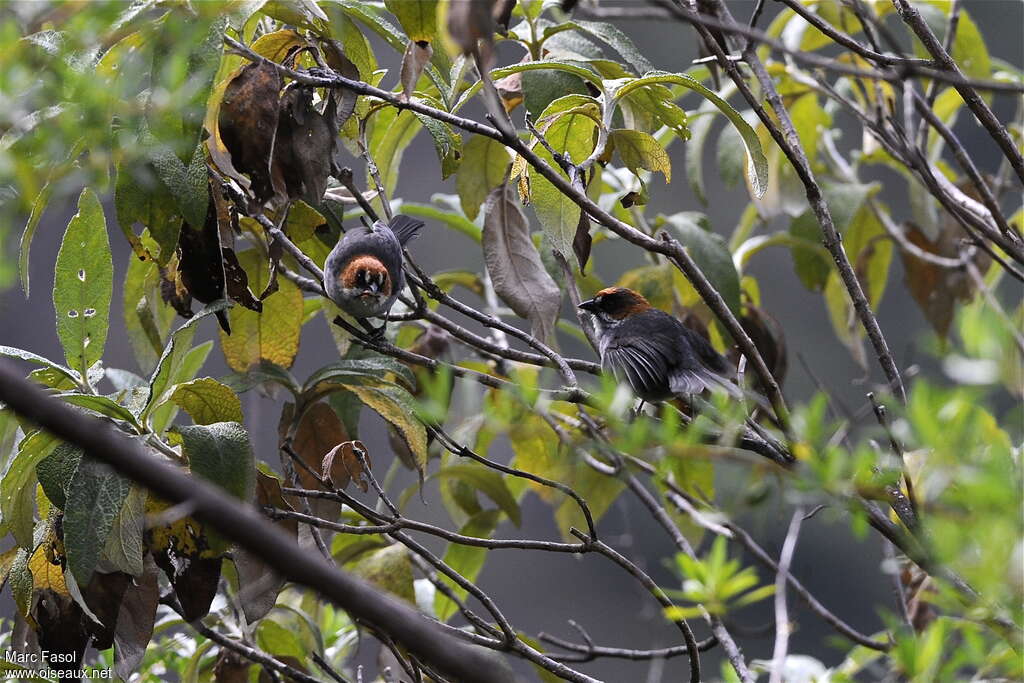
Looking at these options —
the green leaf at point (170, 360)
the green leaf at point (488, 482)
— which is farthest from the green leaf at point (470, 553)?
the green leaf at point (170, 360)

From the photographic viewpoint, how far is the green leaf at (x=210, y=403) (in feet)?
6.76

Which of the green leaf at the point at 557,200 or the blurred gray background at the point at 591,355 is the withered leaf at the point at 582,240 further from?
the blurred gray background at the point at 591,355

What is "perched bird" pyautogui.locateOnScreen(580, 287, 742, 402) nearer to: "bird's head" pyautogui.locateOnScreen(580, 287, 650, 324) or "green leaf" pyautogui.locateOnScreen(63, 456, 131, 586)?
"bird's head" pyautogui.locateOnScreen(580, 287, 650, 324)

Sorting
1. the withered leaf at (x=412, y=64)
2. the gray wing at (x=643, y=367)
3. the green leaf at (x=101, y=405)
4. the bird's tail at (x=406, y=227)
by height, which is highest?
the withered leaf at (x=412, y=64)

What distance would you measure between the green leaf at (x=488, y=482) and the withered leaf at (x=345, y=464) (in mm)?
461

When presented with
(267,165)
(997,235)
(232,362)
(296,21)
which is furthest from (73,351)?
(997,235)

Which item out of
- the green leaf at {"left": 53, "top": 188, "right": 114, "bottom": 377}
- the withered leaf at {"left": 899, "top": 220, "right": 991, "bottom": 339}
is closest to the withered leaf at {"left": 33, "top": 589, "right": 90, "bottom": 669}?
the green leaf at {"left": 53, "top": 188, "right": 114, "bottom": 377}

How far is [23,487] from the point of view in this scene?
6.45 feet

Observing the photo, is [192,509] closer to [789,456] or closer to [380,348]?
[789,456]

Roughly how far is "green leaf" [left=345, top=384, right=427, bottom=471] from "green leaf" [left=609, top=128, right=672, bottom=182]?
68 centimetres

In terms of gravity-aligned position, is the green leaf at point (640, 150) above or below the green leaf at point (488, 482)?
above

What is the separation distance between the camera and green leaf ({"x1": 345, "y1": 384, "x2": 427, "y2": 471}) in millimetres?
2104

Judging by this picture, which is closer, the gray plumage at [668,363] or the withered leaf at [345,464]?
the withered leaf at [345,464]

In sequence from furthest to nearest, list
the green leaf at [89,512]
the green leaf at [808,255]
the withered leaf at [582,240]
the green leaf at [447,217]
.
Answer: the green leaf at [808,255], the green leaf at [447,217], the withered leaf at [582,240], the green leaf at [89,512]
